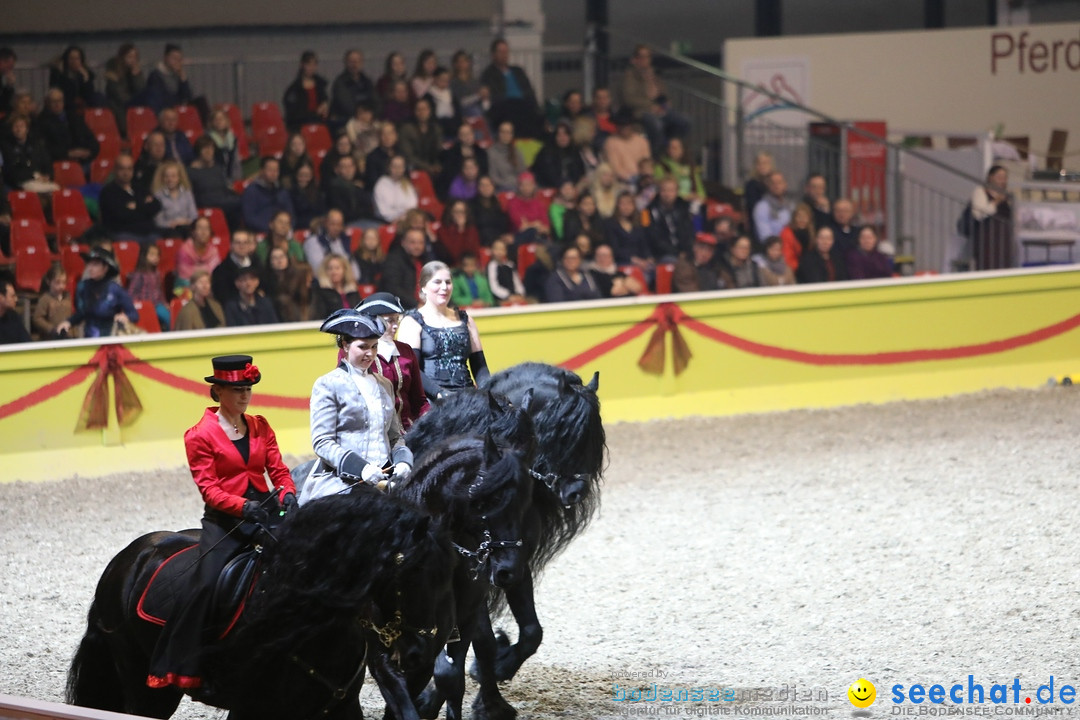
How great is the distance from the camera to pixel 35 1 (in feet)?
45.0

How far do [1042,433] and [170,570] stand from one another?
285 inches

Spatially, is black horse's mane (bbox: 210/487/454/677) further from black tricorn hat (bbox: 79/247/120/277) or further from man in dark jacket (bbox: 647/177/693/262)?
man in dark jacket (bbox: 647/177/693/262)

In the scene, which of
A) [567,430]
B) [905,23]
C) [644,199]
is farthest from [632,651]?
[905,23]

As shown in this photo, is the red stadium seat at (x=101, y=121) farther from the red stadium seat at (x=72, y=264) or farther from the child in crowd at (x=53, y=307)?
the child in crowd at (x=53, y=307)

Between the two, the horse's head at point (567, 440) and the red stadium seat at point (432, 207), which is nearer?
the horse's head at point (567, 440)

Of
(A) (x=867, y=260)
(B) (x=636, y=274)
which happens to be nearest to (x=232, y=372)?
(B) (x=636, y=274)

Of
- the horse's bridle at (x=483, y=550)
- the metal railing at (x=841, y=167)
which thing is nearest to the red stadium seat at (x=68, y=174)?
the metal railing at (x=841, y=167)

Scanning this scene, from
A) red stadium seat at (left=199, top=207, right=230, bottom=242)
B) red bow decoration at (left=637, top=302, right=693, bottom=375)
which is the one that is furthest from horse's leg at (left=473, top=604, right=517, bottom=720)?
red stadium seat at (left=199, top=207, right=230, bottom=242)

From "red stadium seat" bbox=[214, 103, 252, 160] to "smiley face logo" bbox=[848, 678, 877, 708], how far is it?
9679 mm

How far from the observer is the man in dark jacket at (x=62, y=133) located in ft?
40.1

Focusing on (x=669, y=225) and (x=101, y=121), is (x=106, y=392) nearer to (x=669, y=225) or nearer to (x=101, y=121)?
(x=101, y=121)

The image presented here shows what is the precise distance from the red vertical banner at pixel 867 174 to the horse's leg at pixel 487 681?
10736 millimetres

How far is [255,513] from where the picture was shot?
4.15 m

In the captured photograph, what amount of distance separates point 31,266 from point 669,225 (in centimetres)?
610
